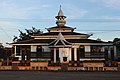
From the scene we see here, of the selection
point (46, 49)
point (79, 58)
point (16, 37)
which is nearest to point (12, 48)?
point (46, 49)

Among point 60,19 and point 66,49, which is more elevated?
point 60,19

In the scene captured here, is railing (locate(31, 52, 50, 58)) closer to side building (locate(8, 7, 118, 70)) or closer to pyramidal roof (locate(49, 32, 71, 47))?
side building (locate(8, 7, 118, 70))

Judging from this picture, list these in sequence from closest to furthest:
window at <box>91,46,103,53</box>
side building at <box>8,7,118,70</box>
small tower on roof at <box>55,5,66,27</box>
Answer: side building at <box>8,7,118,70</box>
window at <box>91,46,103,53</box>
small tower on roof at <box>55,5,66,27</box>

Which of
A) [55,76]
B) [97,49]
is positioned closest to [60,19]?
[97,49]

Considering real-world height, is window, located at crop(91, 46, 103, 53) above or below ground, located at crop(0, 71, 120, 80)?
above

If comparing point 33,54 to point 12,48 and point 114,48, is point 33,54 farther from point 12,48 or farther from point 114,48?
point 114,48

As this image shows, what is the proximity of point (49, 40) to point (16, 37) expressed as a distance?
125ft

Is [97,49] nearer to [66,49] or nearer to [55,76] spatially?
[66,49]

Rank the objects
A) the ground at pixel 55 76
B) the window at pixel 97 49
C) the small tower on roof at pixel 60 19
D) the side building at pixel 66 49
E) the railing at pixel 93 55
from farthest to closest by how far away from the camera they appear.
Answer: the small tower on roof at pixel 60 19
the window at pixel 97 49
the railing at pixel 93 55
the side building at pixel 66 49
the ground at pixel 55 76

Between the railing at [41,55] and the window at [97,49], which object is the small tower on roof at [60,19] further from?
the railing at [41,55]

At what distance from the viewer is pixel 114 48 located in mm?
40750

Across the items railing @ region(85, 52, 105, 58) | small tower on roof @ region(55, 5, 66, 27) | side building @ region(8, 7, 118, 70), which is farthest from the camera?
small tower on roof @ region(55, 5, 66, 27)

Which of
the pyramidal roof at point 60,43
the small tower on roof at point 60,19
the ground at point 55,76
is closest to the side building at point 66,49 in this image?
the pyramidal roof at point 60,43

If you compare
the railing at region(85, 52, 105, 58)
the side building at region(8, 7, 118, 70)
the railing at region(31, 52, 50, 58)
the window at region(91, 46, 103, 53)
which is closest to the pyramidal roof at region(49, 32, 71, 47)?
the side building at region(8, 7, 118, 70)
